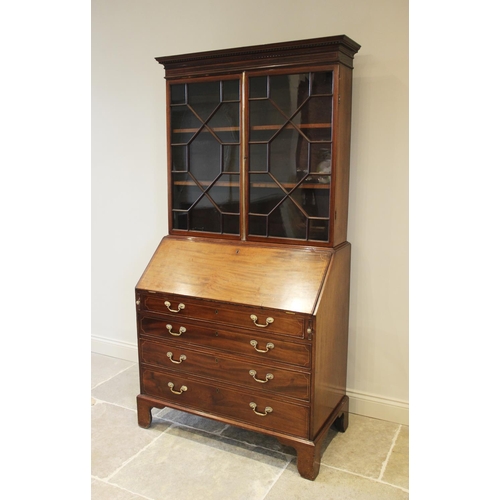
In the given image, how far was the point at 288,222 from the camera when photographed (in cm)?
253

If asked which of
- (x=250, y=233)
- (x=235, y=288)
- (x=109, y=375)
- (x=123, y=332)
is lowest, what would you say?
(x=109, y=375)

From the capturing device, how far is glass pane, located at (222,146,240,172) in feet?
8.56

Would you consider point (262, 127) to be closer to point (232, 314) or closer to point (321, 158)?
point (321, 158)

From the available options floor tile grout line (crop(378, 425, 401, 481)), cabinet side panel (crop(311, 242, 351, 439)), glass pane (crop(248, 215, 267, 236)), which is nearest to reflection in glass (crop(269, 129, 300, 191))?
glass pane (crop(248, 215, 267, 236))

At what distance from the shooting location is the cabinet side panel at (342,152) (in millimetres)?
2387

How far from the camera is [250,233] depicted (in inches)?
103

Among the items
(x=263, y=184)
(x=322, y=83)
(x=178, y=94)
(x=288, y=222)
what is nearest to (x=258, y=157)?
(x=263, y=184)

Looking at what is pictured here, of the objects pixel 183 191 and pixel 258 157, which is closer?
pixel 258 157

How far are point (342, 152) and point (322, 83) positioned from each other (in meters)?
0.35
